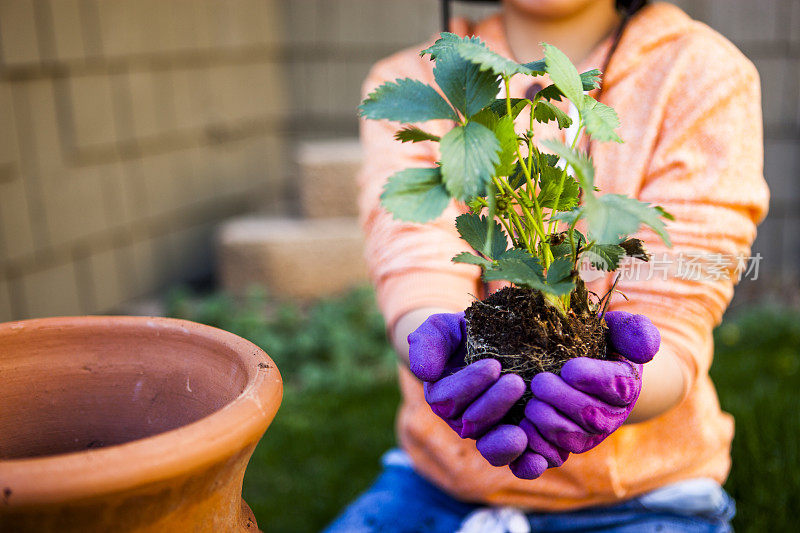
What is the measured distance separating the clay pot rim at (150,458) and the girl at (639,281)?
428 millimetres

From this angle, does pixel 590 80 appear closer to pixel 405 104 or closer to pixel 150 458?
pixel 405 104

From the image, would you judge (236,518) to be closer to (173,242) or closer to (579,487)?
(579,487)

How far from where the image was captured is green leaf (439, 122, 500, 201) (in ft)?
2.43

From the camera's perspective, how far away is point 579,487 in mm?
1310

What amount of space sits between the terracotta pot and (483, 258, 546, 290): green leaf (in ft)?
0.89

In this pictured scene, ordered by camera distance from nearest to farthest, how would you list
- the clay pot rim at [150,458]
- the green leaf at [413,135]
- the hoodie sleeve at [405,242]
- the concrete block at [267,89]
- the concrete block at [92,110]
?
1. the clay pot rim at [150,458]
2. the green leaf at [413,135]
3. the hoodie sleeve at [405,242]
4. the concrete block at [92,110]
5. the concrete block at [267,89]

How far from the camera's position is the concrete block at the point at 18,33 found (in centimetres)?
257

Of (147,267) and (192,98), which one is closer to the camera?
(147,267)

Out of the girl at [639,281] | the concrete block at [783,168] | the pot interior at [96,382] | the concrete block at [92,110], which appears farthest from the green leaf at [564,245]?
the concrete block at [783,168]

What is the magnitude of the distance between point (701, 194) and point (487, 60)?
0.66 m

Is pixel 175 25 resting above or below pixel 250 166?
above

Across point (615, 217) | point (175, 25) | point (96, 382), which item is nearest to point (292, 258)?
point (175, 25)

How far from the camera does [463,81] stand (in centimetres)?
82

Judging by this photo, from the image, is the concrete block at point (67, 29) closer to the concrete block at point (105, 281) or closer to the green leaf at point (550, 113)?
the concrete block at point (105, 281)
